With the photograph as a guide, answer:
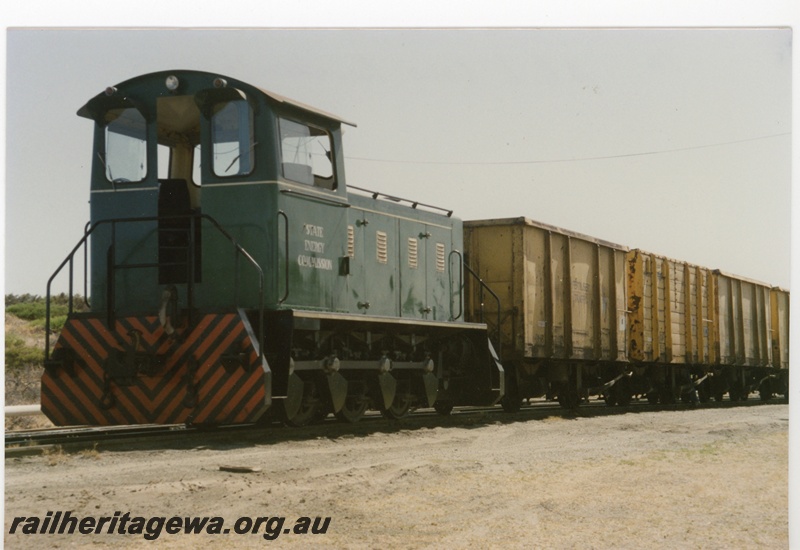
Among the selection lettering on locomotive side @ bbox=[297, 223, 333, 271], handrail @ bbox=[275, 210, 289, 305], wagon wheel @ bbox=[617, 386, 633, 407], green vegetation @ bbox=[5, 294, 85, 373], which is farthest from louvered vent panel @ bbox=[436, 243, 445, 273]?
wagon wheel @ bbox=[617, 386, 633, 407]

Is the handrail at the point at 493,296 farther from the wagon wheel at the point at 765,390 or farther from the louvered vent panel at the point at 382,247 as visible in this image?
the wagon wheel at the point at 765,390

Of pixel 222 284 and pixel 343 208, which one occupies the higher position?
pixel 343 208

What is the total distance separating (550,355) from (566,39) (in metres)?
8.39

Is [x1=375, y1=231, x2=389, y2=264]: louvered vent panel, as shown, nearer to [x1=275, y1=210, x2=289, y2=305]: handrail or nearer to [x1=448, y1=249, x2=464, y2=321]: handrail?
[x1=448, y1=249, x2=464, y2=321]: handrail

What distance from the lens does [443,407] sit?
1323 centimetres

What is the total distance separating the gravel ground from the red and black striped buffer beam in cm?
48

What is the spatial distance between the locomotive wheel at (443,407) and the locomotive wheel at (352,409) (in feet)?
7.25

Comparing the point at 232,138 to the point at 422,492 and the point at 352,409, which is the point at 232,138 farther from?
the point at 422,492

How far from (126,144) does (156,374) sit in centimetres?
264

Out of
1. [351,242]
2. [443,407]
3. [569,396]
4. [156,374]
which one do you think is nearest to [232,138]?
[351,242]

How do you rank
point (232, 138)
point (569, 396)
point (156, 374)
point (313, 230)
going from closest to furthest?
1. point (156, 374)
2. point (232, 138)
3. point (313, 230)
4. point (569, 396)

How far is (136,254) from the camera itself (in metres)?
9.73

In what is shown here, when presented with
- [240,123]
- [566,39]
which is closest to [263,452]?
[240,123]

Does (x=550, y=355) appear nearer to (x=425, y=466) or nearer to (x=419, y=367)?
(x=419, y=367)
